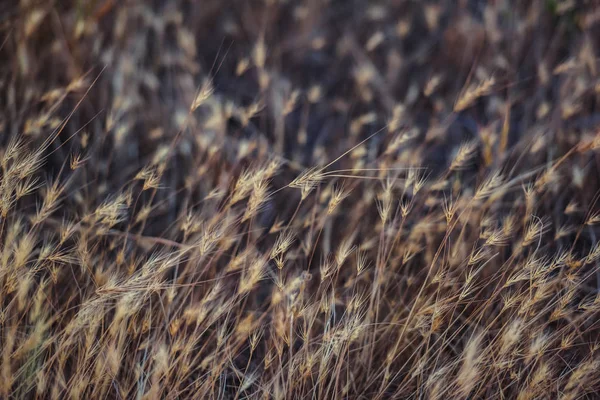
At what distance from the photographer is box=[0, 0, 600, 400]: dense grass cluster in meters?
1.42

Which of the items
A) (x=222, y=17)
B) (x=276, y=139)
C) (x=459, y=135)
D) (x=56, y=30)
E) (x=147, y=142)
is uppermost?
(x=56, y=30)

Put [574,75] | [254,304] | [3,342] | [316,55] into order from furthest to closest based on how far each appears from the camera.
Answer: [316,55]
[574,75]
[254,304]
[3,342]

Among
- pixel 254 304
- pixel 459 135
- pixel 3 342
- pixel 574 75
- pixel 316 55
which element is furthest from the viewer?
pixel 316 55

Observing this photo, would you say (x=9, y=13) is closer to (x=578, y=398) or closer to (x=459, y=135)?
(x=459, y=135)

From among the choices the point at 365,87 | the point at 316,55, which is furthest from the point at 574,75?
the point at 316,55

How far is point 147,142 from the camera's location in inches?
82.7

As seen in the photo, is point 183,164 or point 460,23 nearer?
point 183,164

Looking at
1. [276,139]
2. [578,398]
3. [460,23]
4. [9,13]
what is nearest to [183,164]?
[276,139]

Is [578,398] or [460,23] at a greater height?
[460,23]

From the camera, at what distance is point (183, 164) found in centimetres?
204

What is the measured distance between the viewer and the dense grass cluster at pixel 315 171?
142 centimetres

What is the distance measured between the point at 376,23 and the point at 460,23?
0.35 meters

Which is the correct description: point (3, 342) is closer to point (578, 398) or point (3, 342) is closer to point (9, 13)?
point (9, 13)

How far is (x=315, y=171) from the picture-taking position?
1.45 m
